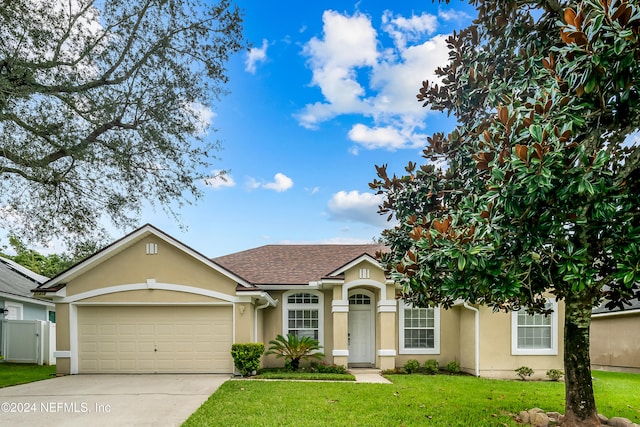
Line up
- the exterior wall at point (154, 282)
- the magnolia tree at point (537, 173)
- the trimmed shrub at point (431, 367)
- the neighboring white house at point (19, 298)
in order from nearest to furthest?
the magnolia tree at point (537, 173), the exterior wall at point (154, 282), the trimmed shrub at point (431, 367), the neighboring white house at point (19, 298)

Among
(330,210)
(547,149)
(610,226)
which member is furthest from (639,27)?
(330,210)

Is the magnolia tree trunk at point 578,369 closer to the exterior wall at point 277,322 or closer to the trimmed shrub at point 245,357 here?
the trimmed shrub at point 245,357

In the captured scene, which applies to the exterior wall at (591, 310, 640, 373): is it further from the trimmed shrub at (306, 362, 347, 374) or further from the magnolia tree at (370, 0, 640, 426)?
the magnolia tree at (370, 0, 640, 426)

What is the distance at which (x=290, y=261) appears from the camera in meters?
17.0

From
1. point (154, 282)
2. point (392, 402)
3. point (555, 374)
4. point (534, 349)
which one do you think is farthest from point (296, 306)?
point (555, 374)

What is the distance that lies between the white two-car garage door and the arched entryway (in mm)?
4600

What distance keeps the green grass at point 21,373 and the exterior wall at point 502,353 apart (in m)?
13.5

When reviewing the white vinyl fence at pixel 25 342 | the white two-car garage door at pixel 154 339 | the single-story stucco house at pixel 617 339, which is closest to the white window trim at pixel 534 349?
the single-story stucco house at pixel 617 339

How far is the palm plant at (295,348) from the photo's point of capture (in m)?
13.5

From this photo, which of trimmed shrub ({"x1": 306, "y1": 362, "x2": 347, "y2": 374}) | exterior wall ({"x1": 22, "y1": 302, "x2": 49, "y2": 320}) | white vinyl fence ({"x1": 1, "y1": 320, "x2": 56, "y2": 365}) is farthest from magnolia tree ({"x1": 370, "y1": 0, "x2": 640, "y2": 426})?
exterior wall ({"x1": 22, "y1": 302, "x2": 49, "y2": 320})

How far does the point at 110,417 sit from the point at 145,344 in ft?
19.2

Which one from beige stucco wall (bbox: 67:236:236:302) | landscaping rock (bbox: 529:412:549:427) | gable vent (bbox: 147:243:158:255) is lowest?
landscaping rock (bbox: 529:412:549:427)

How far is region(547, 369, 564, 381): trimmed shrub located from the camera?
13.0 m

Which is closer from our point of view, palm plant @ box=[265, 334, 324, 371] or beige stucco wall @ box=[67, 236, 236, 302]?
beige stucco wall @ box=[67, 236, 236, 302]
